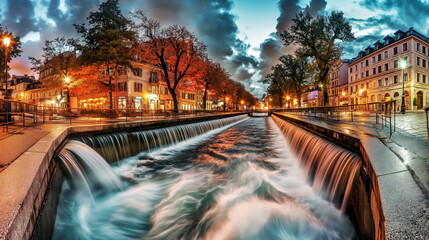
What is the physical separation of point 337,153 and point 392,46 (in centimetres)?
5873

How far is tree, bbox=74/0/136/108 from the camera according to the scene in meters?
23.1

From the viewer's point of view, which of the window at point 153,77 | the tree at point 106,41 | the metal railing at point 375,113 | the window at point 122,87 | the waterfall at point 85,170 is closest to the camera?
the waterfall at point 85,170

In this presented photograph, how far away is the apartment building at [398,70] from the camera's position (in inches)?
1581

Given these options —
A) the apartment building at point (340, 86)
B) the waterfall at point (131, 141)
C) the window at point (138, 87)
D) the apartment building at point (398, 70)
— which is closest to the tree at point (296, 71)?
the apartment building at point (398, 70)

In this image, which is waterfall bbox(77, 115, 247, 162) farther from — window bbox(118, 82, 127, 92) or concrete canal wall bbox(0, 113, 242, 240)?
window bbox(118, 82, 127, 92)

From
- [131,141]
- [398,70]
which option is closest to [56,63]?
[131,141]

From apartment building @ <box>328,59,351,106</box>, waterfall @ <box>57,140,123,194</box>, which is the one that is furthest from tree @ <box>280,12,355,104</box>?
apartment building @ <box>328,59,351,106</box>

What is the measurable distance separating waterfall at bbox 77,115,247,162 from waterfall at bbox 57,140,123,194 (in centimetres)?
162

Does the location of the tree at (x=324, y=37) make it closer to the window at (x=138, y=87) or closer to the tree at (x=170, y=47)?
the tree at (x=170, y=47)

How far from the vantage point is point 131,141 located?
9234 millimetres

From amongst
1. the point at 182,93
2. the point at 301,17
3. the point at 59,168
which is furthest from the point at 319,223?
the point at 182,93

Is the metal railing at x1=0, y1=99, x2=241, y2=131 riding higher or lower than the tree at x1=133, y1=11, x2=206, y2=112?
lower

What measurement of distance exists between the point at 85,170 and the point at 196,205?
311 centimetres

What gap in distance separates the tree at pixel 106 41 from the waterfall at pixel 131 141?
16.1 m
